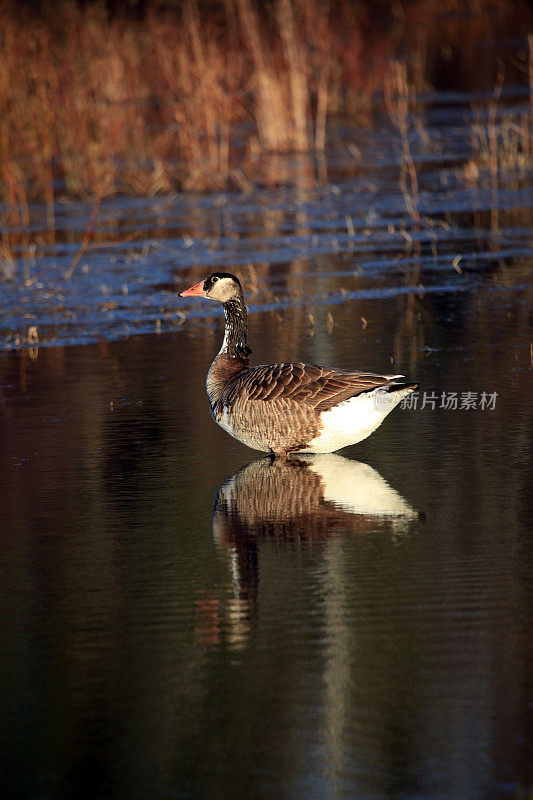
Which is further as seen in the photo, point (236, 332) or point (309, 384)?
point (236, 332)

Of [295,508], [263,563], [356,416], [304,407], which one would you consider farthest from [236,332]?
[263,563]

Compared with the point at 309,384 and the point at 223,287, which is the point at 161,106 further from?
the point at 309,384

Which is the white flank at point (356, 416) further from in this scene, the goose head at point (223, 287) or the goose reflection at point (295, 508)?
the goose head at point (223, 287)

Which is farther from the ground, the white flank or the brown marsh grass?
the brown marsh grass

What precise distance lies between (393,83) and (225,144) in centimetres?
751

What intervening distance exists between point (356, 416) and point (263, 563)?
62.5 inches

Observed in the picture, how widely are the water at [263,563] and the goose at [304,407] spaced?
168 mm

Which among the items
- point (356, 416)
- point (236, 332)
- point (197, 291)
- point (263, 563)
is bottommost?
point (263, 563)

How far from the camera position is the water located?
4055 millimetres

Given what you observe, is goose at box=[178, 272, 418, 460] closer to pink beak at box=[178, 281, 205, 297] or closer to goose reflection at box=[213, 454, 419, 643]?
goose reflection at box=[213, 454, 419, 643]

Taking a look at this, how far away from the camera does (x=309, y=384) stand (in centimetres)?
714

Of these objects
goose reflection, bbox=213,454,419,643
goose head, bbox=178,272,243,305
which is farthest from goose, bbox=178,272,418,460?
goose head, bbox=178,272,243,305

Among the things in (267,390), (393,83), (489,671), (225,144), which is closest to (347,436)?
(267,390)

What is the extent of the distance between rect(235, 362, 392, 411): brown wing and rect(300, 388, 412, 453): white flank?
55 millimetres
